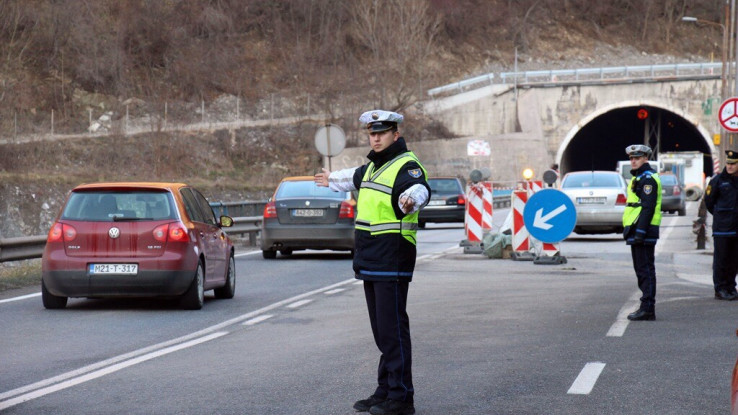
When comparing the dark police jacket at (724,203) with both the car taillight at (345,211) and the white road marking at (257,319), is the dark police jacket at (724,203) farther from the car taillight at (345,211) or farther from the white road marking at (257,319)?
the car taillight at (345,211)

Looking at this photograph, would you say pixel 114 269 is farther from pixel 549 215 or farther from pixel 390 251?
pixel 549 215

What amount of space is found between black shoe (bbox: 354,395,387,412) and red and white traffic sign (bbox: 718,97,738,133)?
1712 cm

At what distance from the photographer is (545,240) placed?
1884cm

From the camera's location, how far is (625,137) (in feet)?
295

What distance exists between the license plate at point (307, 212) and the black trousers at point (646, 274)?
383 inches

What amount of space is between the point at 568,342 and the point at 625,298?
404 centimetres

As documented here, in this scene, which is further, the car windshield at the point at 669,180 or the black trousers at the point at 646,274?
the car windshield at the point at 669,180

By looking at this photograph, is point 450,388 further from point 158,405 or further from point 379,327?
point 158,405

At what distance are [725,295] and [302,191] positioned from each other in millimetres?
9558

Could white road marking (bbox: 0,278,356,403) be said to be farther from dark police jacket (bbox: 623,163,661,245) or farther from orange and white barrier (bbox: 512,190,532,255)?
orange and white barrier (bbox: 512,190,532,255)

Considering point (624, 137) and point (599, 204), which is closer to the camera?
point (599, 204)

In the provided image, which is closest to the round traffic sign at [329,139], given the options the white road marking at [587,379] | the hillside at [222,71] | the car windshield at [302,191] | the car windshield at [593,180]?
the car windshield at [593,180]

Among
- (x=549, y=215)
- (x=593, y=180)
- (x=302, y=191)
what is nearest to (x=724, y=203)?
(x=549, y=215)

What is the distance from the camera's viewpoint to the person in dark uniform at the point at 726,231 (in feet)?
43.8
